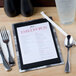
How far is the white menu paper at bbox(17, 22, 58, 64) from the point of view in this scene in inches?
33.8

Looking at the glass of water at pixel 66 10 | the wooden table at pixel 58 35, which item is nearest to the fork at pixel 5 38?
the wooden table at pixel 58 35

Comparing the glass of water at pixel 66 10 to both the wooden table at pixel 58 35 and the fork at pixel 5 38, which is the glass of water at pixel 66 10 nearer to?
the wooden table at pixel 58 35

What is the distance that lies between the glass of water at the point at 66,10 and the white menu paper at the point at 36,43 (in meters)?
0.08

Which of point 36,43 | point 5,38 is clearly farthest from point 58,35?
point 5,38

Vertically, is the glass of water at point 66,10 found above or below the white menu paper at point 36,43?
above

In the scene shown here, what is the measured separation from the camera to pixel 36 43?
89 cm

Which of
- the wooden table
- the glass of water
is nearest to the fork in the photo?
the wooden table

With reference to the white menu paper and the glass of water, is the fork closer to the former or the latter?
the white menu paper

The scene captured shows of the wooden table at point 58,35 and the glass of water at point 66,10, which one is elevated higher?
the glass of water at point 66,10

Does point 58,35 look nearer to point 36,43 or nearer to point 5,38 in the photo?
point 36,43

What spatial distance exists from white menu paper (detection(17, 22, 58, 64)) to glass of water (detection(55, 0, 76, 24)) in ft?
0.27

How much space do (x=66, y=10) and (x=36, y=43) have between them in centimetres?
20

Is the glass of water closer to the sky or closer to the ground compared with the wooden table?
closer to the sky

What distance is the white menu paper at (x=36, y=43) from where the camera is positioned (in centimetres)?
86
